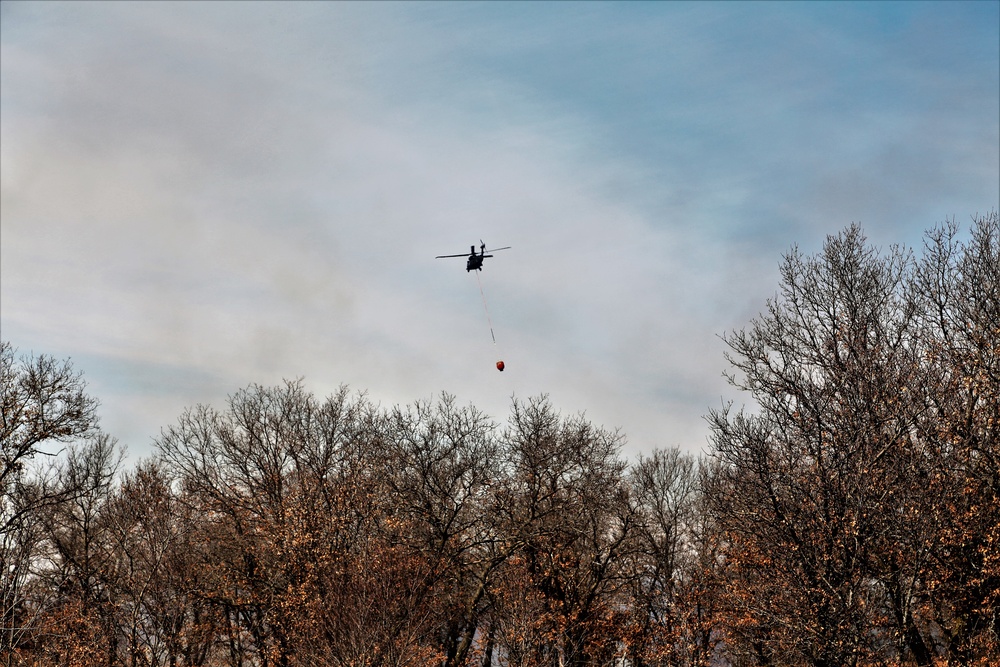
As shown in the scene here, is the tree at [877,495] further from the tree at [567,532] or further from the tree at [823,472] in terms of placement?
the tree at [567,532]

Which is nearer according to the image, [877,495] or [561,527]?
[877,495]

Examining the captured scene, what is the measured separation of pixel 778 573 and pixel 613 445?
72.7 feet

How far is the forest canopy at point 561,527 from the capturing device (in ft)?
87.0

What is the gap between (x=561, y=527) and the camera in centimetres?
4362

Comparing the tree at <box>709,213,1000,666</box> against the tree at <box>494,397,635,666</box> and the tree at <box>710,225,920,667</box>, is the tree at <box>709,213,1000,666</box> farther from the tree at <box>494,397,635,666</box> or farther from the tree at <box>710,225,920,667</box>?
the tree at <box>494,397,635,666</box>

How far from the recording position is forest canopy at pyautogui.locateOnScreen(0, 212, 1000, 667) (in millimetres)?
26516

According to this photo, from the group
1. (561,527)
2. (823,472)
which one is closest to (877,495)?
(823,472)

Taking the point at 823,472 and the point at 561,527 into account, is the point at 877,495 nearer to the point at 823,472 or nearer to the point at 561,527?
the point at 823,472

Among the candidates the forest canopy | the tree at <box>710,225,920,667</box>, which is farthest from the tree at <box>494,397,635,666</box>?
the tree at <box>710,225,920,667</box>

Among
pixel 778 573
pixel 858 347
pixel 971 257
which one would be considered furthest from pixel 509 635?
pixel 971 257

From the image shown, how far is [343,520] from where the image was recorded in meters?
37.0

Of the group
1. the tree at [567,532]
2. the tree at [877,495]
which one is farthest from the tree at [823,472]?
the tree at [567,532]

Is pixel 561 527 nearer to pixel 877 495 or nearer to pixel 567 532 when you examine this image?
pixel 567 532

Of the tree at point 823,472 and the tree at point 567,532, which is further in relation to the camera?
the tree at point 567,532
